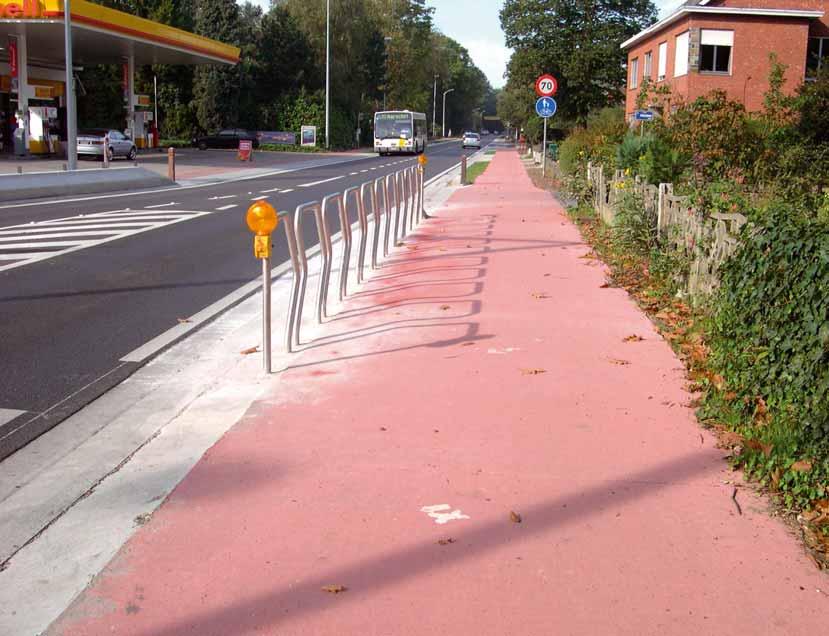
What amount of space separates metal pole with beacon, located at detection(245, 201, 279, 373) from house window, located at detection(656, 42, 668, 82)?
3849 centimetres

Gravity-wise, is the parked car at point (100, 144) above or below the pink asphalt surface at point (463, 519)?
above

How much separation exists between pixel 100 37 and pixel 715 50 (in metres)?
26.3

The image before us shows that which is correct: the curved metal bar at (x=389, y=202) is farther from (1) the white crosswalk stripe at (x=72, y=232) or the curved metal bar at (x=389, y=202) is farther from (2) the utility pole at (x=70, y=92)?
(2) the utility pole at (x=70, y=92)

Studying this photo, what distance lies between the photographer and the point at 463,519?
170 inches

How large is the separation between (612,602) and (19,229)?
14902 millimetres

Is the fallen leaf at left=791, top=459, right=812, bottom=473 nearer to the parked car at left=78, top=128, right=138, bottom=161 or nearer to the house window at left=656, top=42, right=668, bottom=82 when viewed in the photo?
the house window at left=656, top=42, right=668, bottom=82

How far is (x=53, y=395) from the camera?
6617 millimetres

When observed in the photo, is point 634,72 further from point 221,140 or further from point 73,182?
point 73,182

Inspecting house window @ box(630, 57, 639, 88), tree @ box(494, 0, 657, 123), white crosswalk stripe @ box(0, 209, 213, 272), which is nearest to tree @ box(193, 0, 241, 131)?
tree @ box(494, 0, 657, 123)

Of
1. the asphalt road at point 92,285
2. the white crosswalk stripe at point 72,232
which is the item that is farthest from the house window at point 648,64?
the white crosswalk stripe at point 72,232

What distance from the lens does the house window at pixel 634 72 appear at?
4885 cm

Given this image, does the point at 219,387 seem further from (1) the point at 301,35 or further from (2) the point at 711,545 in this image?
(1) the point at 301,35

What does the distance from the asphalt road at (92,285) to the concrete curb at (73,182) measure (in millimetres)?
2247

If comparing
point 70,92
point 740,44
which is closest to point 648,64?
point 740,44
